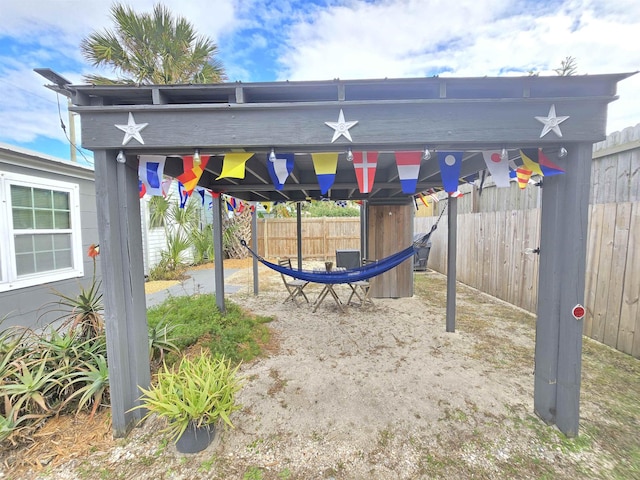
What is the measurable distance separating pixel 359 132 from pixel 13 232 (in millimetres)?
3898

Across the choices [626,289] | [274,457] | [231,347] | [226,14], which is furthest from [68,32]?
[626,289]

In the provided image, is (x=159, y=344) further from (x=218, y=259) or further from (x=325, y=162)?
(x=325, y=162)

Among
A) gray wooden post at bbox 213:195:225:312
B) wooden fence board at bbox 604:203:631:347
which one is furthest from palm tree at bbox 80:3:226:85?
wooden fence board at bbox 604:203:631:347

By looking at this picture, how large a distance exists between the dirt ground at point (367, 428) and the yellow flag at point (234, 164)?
5.17 feet

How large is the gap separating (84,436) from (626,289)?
4.34 meters

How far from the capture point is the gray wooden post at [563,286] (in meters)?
1.58

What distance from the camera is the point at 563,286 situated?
5.40 ft

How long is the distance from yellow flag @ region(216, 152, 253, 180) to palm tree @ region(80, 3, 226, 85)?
4.01 meters

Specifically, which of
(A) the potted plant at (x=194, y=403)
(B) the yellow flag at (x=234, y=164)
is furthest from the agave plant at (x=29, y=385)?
(B) the yellow flag at (x=234, y=164)

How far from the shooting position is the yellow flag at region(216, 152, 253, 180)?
1701 millimetres

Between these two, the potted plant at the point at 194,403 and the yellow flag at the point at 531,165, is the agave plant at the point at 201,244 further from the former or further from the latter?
the yellow flag at the point at 531,165

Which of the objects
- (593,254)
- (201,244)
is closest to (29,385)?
(593,254)

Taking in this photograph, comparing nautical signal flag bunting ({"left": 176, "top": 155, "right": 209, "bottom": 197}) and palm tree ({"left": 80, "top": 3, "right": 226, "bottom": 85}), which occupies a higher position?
palm tree ({"left": 80, "top": 3, "right": 226, "bottom": 85})

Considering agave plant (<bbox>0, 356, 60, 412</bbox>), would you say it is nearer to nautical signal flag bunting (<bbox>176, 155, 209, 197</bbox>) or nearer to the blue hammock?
nautical signal flag bunting (<bbox>176, 155, 209, 197</bbox>)
